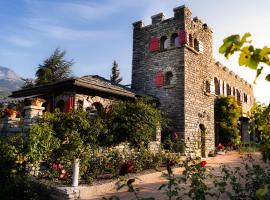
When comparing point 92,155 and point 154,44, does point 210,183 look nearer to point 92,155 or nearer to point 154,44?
point 92,155

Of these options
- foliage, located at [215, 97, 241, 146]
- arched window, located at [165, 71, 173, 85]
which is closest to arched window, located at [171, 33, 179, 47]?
arched window, located at [165, 71, 173, 85]

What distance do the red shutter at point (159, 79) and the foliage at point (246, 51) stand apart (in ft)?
47.8

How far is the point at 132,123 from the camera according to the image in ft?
37.0

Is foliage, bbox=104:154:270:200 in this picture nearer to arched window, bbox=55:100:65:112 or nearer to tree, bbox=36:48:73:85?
arched window, bbox=55:100:65:112

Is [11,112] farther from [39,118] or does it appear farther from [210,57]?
[210,57]

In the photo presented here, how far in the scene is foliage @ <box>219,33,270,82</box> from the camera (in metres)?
1.32

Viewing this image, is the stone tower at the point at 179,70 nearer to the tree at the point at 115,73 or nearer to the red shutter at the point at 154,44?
the red shutter at the point at 154,44

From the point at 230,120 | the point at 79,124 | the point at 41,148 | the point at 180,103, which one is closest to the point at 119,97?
the point at 180,103

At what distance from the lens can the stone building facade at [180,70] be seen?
49.8 ft

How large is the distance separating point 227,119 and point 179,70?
19.5 feet

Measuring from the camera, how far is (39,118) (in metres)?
9.09

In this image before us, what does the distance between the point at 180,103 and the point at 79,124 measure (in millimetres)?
7063

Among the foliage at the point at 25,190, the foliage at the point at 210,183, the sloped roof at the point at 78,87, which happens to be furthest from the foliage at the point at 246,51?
the sloped roof at the point at 78,87

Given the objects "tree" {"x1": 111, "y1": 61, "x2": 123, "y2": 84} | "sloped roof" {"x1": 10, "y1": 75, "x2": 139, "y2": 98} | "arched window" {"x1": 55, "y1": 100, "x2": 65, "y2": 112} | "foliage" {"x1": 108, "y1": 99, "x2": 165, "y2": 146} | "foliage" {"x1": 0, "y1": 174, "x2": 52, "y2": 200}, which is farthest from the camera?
"tree" {"x1": 111, "y1": 61, "x2": 123, "y2": 84}
